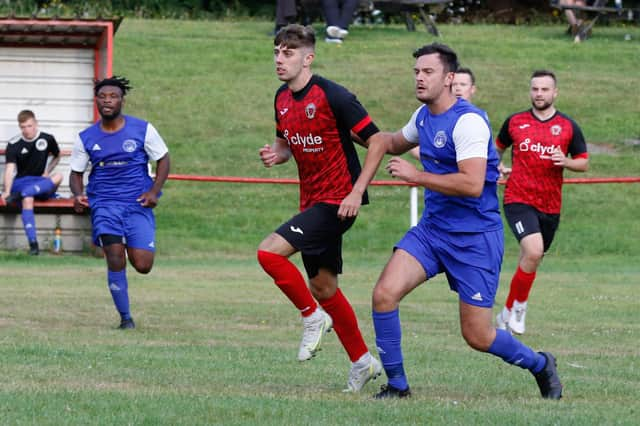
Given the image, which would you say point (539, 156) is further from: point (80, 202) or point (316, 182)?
point (80, 202)

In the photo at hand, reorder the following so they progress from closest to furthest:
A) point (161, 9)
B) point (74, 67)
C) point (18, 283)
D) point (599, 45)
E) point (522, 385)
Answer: point (522, 385), point (18, 283), point (74, 67), point (599, 45), point (161, 9)

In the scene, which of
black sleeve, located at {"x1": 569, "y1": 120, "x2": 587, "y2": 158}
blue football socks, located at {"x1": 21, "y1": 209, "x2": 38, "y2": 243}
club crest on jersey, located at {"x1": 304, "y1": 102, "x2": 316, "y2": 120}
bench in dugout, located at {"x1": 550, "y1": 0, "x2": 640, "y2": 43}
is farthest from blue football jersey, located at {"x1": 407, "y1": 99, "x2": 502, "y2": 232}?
bench in dugout, located at {"x1": 550, "y1": 0, "x2": 640, "y2": 43}

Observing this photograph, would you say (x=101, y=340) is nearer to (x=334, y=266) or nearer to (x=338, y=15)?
(x=334, y=266)

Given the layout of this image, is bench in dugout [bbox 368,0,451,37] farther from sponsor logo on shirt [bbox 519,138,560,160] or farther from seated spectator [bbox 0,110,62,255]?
sponsor logo on shirt [bbox 519,138,560,160]

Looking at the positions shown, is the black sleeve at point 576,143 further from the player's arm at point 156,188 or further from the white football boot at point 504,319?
the player's arm at point 156,188

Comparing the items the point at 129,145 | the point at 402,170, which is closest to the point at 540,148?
the point at 129,145

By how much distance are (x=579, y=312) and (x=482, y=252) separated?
21.6ft

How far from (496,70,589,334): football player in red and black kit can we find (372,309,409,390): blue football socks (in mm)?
4433

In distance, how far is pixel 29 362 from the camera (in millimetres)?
8875

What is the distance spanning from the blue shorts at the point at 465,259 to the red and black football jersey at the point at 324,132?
102cm

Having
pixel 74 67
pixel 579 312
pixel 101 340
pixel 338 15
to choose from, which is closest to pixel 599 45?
pixel 338 15

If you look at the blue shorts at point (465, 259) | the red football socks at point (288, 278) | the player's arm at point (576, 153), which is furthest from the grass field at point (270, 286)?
the player's arm at point (576, 153)

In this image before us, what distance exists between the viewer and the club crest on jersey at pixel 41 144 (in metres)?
19.3

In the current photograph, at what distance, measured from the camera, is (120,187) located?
1172cm
